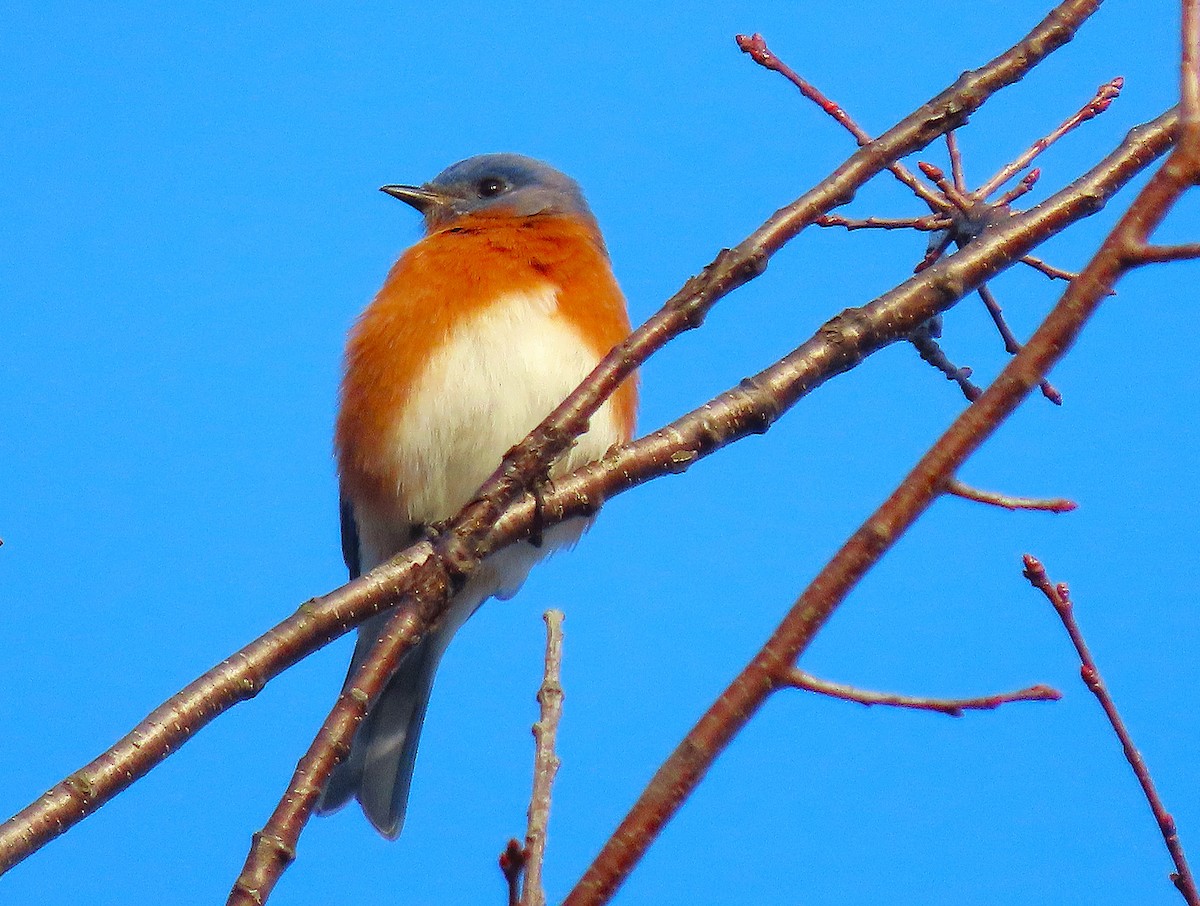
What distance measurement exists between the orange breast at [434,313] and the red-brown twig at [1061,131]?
55.8 inches

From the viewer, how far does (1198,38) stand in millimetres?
1342

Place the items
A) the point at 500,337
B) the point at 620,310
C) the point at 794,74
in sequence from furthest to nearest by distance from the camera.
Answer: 1. the point at 620,310
2. the point at 500,337
3. the point at 794,74

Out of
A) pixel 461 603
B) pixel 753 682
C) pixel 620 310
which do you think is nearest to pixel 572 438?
pixel 753 682

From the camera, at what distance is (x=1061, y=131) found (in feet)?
8.66

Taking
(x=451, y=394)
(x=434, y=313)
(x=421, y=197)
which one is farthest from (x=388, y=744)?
(x=421, y=197)

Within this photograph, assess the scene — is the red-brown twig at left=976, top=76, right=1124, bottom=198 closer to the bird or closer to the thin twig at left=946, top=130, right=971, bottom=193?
the thin twig at left=946, top=130, right=971, bottom=193

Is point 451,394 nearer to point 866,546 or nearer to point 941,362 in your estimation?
point 941,362

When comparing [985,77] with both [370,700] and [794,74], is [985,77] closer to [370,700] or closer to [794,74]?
[794,74]

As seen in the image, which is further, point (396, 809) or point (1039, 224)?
point (396, 809)

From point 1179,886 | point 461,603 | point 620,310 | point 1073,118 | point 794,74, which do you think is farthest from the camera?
point 461,603

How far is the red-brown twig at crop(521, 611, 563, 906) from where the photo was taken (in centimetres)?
167

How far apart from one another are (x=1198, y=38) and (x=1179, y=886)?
95 cm

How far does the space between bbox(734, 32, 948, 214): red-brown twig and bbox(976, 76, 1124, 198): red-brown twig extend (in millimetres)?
92

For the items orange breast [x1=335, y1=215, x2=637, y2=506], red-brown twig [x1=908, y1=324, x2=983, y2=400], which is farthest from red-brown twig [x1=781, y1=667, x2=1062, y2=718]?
orange breast [x1=335, y1=215, x2=637, y2=506]
